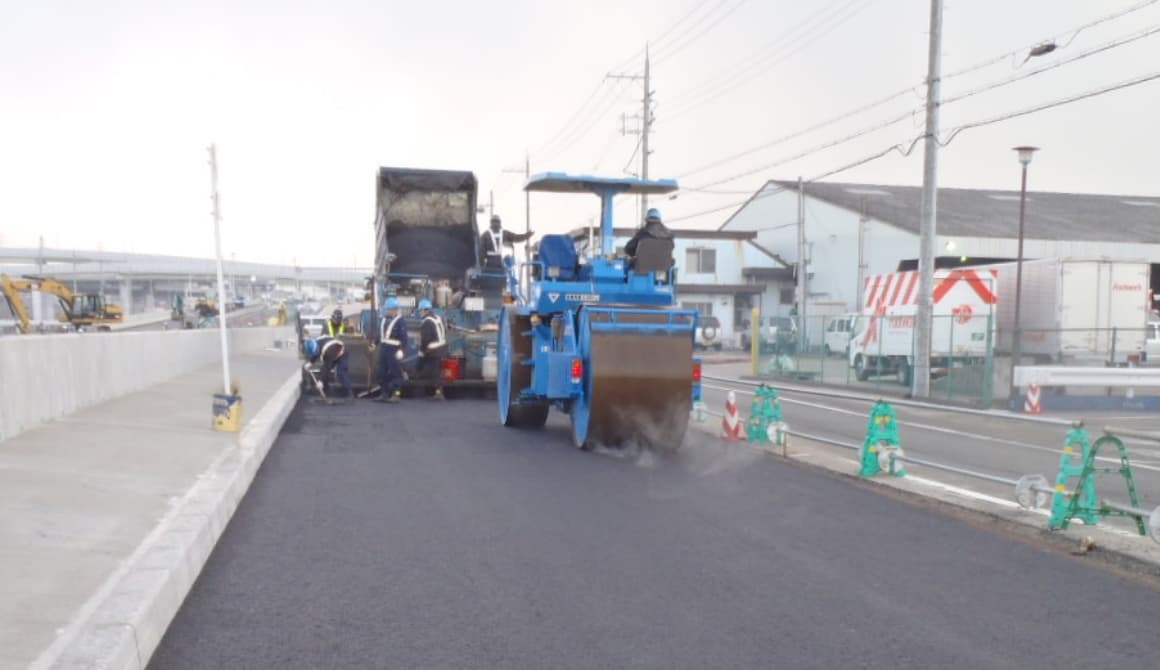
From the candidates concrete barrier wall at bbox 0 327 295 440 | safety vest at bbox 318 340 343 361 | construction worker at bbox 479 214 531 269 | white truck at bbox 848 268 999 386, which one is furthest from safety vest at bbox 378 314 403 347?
white truck at bbox 848 268 999 386

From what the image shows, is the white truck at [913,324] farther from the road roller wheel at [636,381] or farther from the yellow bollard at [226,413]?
the yellow bollard at [226,413]

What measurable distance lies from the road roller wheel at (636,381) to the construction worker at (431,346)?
718cm

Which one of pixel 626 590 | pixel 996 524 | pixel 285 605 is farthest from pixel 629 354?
pixel 285 605

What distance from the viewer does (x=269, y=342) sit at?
38781 millimetres

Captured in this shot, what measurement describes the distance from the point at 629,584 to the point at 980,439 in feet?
36.0

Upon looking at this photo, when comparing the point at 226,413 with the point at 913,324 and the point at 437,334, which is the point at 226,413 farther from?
the point at 913,324

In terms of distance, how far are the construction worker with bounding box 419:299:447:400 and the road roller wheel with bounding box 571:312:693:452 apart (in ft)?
23.6

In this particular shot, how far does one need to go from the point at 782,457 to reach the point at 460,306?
30.5ft

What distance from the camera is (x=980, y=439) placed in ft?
50.3

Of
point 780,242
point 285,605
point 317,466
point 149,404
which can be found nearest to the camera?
point 285,605

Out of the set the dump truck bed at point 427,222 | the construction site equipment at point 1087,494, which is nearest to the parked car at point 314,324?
the dump truck bed at point 427,222

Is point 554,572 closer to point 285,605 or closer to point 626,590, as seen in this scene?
point 626,590

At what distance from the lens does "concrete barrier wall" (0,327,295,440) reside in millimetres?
9320

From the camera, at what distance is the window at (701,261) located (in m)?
51.9
